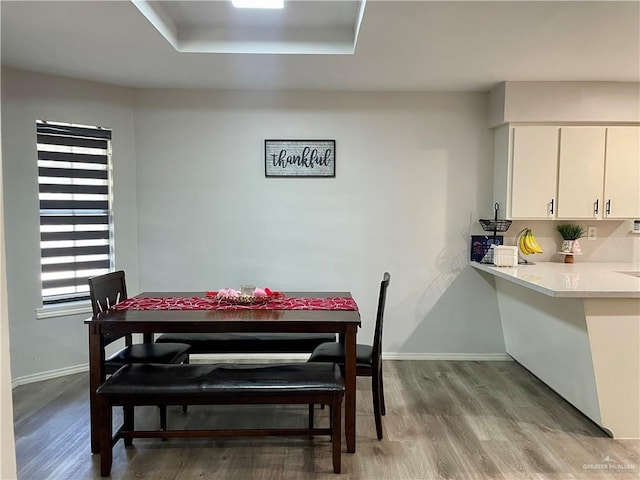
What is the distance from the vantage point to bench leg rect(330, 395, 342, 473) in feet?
6.85

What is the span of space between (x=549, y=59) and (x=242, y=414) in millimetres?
3120

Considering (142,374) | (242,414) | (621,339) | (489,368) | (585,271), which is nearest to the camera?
(142,374)

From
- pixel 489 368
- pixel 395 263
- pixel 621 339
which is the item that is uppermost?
pixel 395 263

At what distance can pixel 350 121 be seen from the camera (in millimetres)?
3701

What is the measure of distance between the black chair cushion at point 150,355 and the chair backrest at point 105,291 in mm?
307

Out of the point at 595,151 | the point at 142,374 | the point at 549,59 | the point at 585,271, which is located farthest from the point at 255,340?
the point at 595,151

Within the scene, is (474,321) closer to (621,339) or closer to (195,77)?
(621,339)

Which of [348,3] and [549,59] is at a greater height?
[348,3]

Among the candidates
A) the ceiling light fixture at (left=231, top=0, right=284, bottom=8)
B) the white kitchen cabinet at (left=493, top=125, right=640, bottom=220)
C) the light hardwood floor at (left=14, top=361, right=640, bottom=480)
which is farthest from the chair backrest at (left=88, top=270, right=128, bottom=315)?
the white kitchen cabinet at (left=493, top=125, right=640, bottom=220)

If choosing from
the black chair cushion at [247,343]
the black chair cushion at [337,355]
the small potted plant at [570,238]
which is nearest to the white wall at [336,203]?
the small potted plant at [570,238]

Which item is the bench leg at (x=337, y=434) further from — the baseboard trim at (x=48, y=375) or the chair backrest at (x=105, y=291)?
the baseboard trim at (x=48, y=375)

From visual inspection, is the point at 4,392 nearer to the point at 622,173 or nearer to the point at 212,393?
the point at 212,393

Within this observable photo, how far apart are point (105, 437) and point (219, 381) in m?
0.62

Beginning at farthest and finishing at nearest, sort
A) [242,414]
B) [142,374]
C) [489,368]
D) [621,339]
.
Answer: [489,368] → [242,414] → [621,339] → [142,374]
